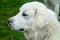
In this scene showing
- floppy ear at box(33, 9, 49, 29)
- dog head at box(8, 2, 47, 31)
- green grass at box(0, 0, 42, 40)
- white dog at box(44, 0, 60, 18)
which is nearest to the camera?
floppy ear at box(33, 9, 49, 29)

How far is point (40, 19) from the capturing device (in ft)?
19.1

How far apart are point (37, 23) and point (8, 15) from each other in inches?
162

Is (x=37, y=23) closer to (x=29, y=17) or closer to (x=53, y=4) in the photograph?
(x=29, y=17)

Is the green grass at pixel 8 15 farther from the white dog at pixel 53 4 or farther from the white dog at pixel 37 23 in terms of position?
the white dog at pixel 37 23

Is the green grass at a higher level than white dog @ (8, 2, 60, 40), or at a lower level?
lower

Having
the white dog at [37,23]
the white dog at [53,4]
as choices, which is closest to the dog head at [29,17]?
the white dog at [37,23]

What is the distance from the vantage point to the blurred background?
8284 millimetres

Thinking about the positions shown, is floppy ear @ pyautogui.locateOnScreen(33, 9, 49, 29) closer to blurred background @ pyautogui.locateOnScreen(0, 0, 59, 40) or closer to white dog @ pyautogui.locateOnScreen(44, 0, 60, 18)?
blurred background @ pyautogui.locateOnScreen(0, 0, 59, 40)

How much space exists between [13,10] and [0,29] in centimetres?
158

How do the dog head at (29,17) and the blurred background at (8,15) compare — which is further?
the blurred background at (8,15)

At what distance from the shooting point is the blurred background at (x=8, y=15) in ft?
27.2

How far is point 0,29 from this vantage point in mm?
8781

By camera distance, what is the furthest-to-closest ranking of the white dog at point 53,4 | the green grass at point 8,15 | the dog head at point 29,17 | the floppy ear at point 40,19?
the white dog at point 53,4 < the green grass at point 8,15 < the dog head at point 29,17 < the floppy ear at point 40,19

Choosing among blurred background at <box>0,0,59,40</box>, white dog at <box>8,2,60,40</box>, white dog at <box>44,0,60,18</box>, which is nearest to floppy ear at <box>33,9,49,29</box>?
white dog at <box>8,2,60,40</box>
